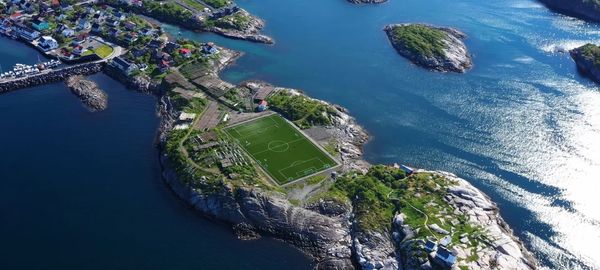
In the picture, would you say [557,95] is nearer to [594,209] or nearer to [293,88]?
[594,209]

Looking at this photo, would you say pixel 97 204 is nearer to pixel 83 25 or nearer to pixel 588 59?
pixel 83 25

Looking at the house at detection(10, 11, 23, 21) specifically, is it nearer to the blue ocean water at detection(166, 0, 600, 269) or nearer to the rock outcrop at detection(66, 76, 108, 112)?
the blue ocean water at detection(166, 0, 600, 269)

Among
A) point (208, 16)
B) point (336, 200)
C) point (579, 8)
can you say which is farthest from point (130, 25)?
point (579, 8)

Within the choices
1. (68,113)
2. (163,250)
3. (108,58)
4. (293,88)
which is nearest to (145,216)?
(163,250)

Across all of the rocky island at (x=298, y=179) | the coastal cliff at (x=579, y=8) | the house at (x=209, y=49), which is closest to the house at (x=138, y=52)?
the rocky island at (x=298, y=179)

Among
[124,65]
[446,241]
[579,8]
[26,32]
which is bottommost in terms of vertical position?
[26,32]

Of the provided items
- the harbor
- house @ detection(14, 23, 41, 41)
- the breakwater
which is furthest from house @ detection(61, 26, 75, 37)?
the breakwater
